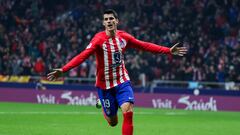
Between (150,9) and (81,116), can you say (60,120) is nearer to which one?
(81,116)

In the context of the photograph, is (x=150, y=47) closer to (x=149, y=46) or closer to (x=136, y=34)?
(x=149, y=46)

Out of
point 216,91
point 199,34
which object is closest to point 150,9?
point 199,34

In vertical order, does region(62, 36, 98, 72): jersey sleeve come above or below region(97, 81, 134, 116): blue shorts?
above

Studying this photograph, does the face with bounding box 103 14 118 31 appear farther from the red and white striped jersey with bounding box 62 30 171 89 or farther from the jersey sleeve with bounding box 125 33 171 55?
the jersey sleeve with bounding box 125 33 171 55

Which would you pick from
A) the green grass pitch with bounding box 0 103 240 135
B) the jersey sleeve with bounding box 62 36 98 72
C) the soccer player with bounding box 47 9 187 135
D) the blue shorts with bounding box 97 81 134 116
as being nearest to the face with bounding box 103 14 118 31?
the soccer player with bounding box 47 9 187 135

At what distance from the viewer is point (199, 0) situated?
114 ft

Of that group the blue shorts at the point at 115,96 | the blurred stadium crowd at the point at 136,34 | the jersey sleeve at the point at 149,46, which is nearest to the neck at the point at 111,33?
the jersey sleeve at the point at 149,46

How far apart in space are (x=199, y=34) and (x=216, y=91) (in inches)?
190

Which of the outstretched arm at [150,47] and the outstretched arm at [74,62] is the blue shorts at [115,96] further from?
the outstretched arm at [74,62]

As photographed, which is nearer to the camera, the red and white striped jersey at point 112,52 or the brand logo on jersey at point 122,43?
the red and white striped jersey at point 112,52

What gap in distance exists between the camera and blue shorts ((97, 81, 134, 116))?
11502mm

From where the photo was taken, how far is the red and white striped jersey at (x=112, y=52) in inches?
453

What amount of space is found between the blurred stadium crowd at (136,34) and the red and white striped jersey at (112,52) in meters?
18.0

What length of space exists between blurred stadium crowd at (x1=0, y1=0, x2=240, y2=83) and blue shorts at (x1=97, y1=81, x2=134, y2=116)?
57.9 feet
